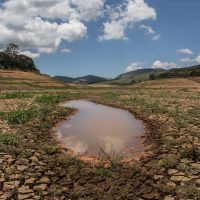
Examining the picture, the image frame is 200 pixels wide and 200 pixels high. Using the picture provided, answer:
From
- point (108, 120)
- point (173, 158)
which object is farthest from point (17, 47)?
point (173, 158)

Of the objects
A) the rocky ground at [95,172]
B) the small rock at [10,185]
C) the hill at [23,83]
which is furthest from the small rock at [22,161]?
the hill at [23,83]

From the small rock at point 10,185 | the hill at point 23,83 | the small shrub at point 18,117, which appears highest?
the hill at point 23,83

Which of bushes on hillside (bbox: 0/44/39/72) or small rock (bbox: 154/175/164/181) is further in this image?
bushes on hillside (bbox: 0/44/39/72)

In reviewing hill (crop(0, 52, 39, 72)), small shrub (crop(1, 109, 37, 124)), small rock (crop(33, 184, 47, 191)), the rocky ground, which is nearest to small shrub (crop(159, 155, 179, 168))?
the rocky ground

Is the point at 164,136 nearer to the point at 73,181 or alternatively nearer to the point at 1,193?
the point at 73,181

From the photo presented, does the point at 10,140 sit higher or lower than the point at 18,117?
lower

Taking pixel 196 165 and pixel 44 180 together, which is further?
pixel 196 165

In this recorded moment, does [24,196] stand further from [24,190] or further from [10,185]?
[10,185]

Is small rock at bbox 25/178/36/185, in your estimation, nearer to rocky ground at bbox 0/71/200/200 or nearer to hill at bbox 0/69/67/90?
rocky ground at bbox 0/71/200/200

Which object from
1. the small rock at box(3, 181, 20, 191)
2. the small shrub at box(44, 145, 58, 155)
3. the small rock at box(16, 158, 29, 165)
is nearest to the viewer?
the small rock at box(3, 181, 20, 191)

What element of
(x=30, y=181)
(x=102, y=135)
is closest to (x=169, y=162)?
(x=30, y=181)

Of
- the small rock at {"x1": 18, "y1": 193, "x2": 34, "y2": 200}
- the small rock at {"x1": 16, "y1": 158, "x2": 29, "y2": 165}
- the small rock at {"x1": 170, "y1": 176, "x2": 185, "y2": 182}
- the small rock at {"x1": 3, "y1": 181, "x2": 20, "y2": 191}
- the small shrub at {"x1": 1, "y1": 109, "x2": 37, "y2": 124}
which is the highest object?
the small shrub at {"x1": 1, "y1": 109, "x2": 37, "y2": 124}

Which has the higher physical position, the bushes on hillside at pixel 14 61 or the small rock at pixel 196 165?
the bushes on hillside at pixel 14 61

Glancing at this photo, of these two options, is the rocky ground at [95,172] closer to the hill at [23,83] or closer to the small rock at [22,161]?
the small rock at [22,161]
